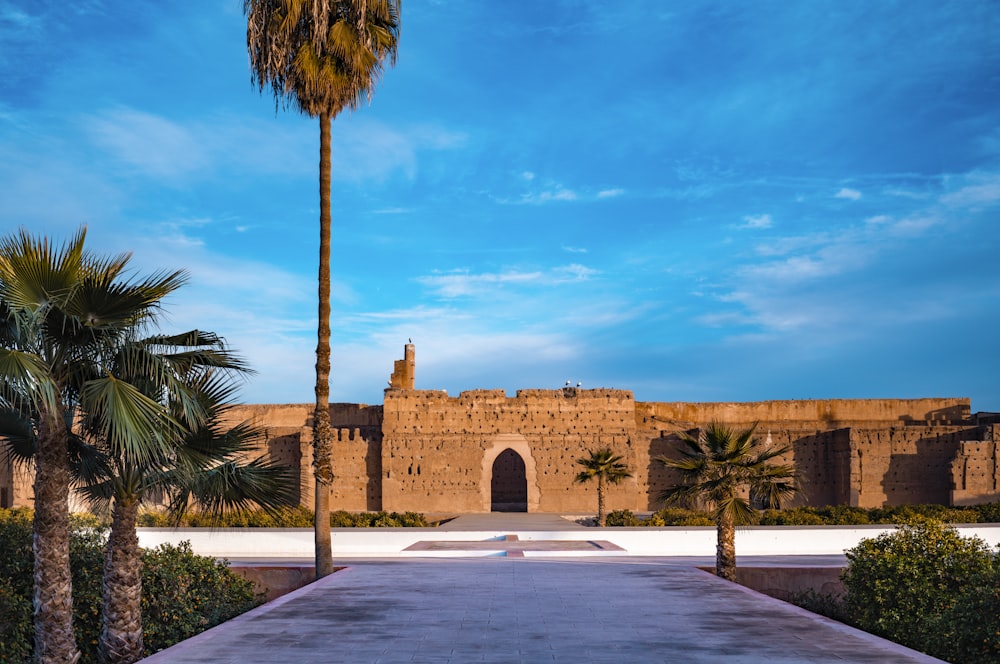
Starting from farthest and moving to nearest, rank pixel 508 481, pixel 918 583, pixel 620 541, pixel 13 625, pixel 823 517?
1. pixel 508 481
2. pixel 823 517
3. pixel 620 541
4. pixel 918 583
5. pixel 13 625

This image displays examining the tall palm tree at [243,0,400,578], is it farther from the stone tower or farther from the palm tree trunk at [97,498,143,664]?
the stone tower

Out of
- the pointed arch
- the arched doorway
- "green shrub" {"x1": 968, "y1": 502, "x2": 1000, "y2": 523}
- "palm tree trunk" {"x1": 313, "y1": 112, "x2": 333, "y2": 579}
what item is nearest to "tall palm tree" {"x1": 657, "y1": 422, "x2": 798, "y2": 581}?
"palm tree trunk" {"x1": 313, "y1": 112, "x2": 333, "y2": 579}

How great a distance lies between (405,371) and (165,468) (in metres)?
31.3

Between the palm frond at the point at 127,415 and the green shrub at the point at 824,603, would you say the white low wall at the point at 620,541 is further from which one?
the palm frond at the point at 127,415

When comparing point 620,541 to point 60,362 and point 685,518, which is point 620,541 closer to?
point 685,518

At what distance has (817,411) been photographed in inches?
1638

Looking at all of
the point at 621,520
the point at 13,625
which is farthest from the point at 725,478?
the point at 621,520

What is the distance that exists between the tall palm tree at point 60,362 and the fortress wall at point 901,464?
3236cm

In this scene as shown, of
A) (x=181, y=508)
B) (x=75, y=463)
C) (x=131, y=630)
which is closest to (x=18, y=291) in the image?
(x=75, y=463)

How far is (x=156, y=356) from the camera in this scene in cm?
995

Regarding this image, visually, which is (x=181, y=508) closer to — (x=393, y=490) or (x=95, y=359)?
(x=95, y=359)

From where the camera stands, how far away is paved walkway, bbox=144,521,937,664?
7.42m

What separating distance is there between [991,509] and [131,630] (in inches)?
1057

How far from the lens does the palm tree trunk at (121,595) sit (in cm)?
1027
